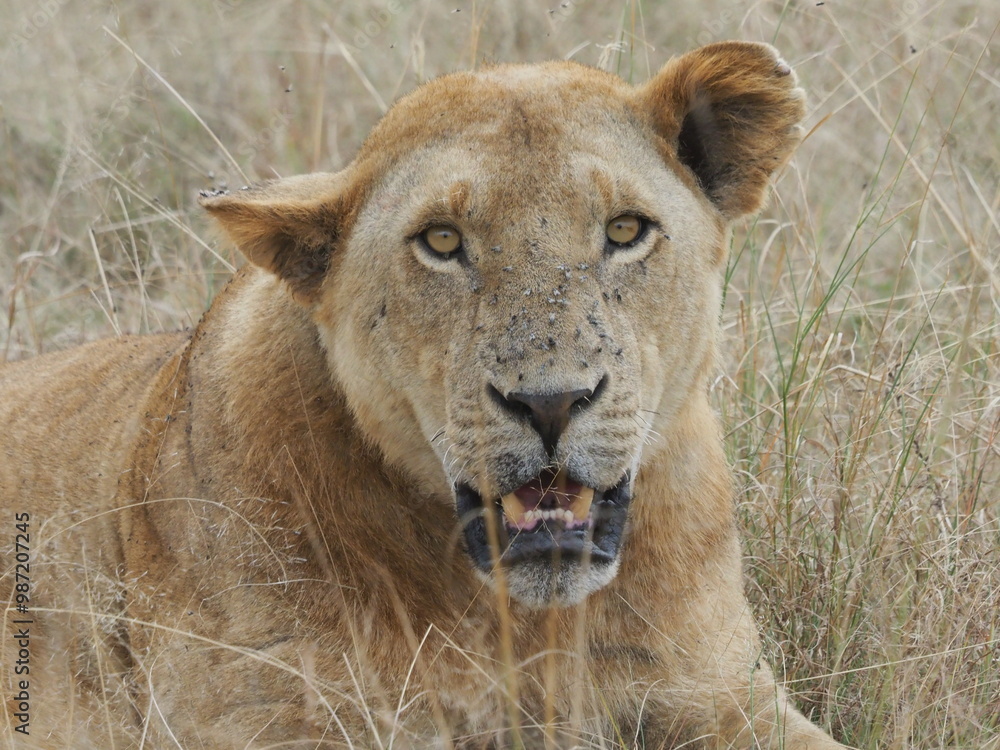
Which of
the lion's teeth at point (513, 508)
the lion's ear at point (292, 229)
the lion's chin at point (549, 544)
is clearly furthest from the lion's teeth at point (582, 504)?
the lion's ear at point (292, 229)

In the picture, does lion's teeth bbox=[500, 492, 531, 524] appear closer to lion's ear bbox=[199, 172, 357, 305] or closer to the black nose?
the black nose

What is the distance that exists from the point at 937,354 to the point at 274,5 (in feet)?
20.1

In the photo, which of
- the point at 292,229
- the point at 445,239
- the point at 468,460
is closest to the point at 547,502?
the point at 468,460

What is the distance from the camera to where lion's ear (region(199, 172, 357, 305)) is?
330 cm

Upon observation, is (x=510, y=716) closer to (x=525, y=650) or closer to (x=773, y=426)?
(x=525, y=650)

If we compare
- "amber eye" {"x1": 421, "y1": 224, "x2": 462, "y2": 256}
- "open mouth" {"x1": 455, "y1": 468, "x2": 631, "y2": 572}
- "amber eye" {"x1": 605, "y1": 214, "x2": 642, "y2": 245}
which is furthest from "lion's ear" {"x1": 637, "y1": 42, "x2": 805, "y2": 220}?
"open mouth" {"x1": 455, "y1": 468, "x2": 631, "y2": 572}

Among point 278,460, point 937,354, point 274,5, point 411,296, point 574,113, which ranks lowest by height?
point 937,354

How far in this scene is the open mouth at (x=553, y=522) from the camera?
3.02 meters

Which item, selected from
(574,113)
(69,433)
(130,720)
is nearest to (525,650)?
(130,720)

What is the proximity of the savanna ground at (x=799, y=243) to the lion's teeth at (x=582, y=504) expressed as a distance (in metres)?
1.01

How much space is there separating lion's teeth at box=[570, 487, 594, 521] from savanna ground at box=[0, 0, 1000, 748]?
1009 millimetres

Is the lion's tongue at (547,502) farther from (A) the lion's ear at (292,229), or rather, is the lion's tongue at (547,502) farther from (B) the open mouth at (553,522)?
(A) the lion's ear at (292,229)

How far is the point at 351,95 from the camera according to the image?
29.4 ft

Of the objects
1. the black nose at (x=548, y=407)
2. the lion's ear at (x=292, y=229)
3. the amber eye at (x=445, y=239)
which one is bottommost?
the black nose at (x=548, y=407)
